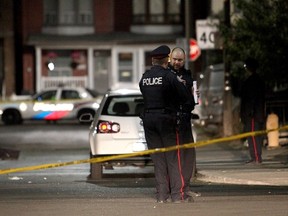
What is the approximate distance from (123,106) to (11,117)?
2304 centimetres

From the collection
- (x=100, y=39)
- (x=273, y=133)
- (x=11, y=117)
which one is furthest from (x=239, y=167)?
(x=100, y=39)

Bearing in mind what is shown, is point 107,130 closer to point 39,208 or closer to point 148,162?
point 148,162

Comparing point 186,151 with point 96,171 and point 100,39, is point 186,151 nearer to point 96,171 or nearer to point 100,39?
point 96,171

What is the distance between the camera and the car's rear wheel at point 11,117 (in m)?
39.7

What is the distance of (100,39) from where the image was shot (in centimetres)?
5031

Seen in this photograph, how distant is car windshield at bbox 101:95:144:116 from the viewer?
1720cm

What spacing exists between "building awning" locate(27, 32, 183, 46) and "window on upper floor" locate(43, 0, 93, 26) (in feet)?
3.06

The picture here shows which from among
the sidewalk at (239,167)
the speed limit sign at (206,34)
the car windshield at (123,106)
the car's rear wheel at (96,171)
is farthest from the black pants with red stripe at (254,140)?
the speed limit sign at (206,34)

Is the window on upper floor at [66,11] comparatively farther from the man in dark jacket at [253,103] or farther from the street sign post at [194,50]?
the man in dark jacket at [253,103]

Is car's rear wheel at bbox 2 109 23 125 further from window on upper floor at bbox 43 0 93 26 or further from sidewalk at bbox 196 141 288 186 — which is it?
sidewalk at bbox 196 141 288 186

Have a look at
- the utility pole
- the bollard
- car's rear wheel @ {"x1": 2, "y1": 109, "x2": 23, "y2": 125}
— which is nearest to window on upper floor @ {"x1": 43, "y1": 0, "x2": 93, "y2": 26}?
car's rear wheel @ {"x1": 2, "y1": 109, "x2": 23, "y2": 125}

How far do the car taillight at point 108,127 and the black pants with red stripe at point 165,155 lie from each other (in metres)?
4.03

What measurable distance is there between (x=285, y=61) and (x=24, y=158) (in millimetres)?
6630

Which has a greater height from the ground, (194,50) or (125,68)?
(194,50)
